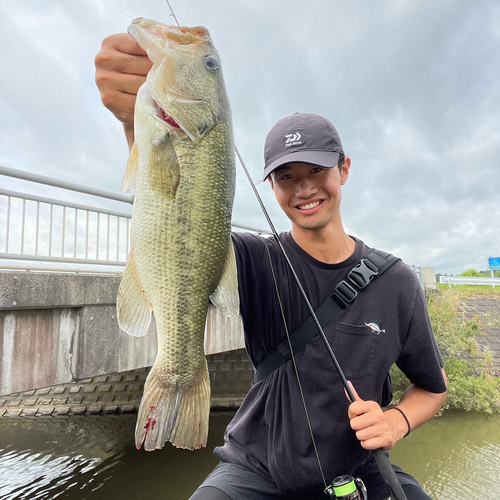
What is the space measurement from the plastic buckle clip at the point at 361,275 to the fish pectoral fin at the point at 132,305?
Result: 1.32 meters

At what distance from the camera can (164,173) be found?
173 cm

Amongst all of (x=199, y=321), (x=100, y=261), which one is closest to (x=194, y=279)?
(x=199, y=321)

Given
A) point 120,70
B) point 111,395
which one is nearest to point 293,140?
point 120,70

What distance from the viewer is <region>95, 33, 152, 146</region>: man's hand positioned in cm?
185

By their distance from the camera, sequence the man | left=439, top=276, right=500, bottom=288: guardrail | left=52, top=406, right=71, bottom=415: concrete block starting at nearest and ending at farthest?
1. the man
2. left=52, top=406, right=71, bottom=415: concrete block
3. left=439, top=276, right=500, bottom=288: guardrail

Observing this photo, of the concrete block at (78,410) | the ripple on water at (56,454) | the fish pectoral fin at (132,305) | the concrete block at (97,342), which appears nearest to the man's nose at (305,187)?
the fish pectoral fin at (132,305)

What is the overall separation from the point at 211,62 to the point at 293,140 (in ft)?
2.17

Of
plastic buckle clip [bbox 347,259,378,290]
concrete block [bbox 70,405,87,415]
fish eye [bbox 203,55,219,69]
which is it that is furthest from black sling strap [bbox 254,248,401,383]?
concrete block [bbox 70,405,87,415]

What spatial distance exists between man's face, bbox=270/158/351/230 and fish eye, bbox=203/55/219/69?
0.70 meters

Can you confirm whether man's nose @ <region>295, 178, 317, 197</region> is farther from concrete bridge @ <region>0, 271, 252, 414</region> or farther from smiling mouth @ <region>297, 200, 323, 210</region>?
concrete bridge @ <region>0, 271, 252, 414</region>

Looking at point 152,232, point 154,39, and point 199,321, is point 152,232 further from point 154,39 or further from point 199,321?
point 154,39

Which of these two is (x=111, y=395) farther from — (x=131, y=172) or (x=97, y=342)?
(x=131, y=172)

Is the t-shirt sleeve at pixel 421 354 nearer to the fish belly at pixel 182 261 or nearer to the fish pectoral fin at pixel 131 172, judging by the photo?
the fish belly at pixel 182 261

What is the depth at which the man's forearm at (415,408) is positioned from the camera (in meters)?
2.37
